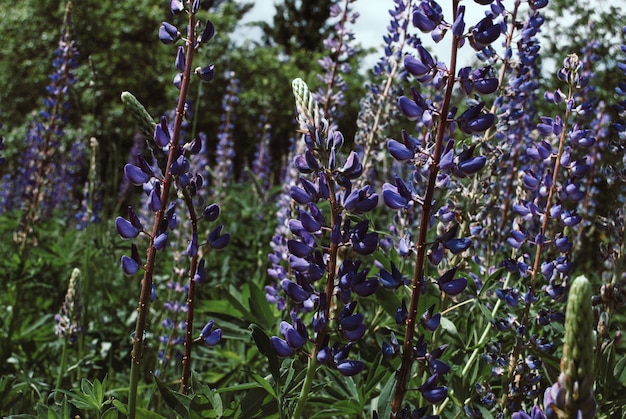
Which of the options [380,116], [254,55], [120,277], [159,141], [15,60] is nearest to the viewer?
[159,141]

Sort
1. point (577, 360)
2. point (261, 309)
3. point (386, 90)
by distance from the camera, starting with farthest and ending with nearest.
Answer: point (386, 90) → point (261, 309) → point (577, 360)

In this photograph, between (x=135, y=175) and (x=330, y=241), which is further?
(x=135, y=175)

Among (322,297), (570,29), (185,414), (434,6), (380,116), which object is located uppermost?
(570,29)

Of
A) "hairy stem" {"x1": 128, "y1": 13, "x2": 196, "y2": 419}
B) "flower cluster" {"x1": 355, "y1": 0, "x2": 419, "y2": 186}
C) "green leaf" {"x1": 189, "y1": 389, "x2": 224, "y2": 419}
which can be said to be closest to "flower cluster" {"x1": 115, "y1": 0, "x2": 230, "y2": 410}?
"hairy stem" {"x1": 128, "y1": 13, "x2": 196, "y2": 419}

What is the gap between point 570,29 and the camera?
8852mm

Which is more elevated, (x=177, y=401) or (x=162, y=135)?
(x=162, y=135)

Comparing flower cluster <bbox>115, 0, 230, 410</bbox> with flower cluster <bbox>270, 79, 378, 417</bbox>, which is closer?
flower cluster <bbox>270, 79, 378, 417</bbox>

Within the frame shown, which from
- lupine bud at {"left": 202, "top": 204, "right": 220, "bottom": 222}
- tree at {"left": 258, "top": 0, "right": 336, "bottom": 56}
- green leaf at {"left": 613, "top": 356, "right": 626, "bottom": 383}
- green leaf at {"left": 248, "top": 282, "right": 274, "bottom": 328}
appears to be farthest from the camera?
tree at {"left": 258, "top": 0, "right": 336, "bottom": 56}

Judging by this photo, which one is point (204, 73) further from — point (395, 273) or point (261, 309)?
point (261, 309)

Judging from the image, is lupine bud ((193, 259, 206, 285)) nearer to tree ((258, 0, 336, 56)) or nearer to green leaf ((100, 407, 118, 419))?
green leaf ((100, 407, 118, 419))

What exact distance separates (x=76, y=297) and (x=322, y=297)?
1285 millimetres

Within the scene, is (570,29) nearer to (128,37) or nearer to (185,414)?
(185,414)

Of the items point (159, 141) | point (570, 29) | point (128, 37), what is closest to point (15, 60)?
point (128, 37)

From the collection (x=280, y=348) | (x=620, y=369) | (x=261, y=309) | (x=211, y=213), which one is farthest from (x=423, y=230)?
(x=261, y=309)
